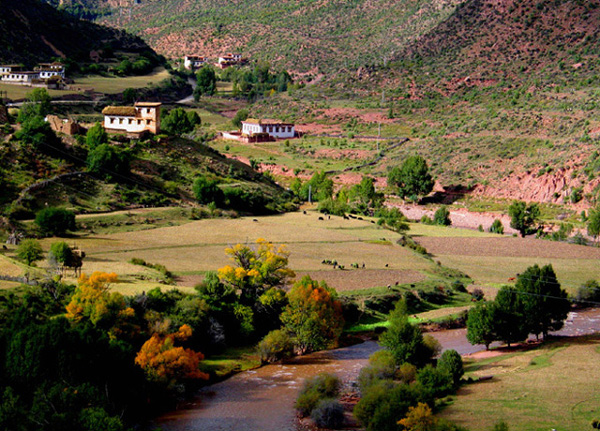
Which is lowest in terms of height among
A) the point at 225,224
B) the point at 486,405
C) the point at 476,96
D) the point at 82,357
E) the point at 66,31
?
the point at 486,405

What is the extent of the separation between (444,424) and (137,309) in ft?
62.9

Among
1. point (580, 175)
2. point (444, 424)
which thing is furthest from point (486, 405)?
point (580, 175)

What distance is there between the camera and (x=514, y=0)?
15325 cm

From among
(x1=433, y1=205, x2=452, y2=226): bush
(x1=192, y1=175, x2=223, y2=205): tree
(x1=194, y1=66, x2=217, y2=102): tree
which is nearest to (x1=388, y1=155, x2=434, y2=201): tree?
(x1=433, y1=205, x2=452, y2=226): bush

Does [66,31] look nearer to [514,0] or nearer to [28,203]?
[514,0]

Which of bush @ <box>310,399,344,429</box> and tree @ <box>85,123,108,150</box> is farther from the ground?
tree @ <box>85,123,108,150</box>

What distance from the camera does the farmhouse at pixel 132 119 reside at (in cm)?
9162

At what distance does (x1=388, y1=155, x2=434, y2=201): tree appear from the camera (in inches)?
4033

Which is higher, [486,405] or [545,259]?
[545,259]

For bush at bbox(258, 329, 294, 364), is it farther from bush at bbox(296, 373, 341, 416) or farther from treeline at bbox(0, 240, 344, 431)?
bush at bbox(296, 373, 341, 416)

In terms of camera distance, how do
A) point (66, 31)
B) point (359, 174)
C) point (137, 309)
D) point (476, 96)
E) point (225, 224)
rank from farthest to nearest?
point (66, 31), point (476, 96), point (359, 174), point (225, 224), point (137, 309)

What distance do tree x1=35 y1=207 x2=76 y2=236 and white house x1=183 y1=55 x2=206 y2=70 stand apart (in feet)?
438

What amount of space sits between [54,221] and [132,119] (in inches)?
1217

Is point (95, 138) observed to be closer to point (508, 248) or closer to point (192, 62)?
point (508, 248)
